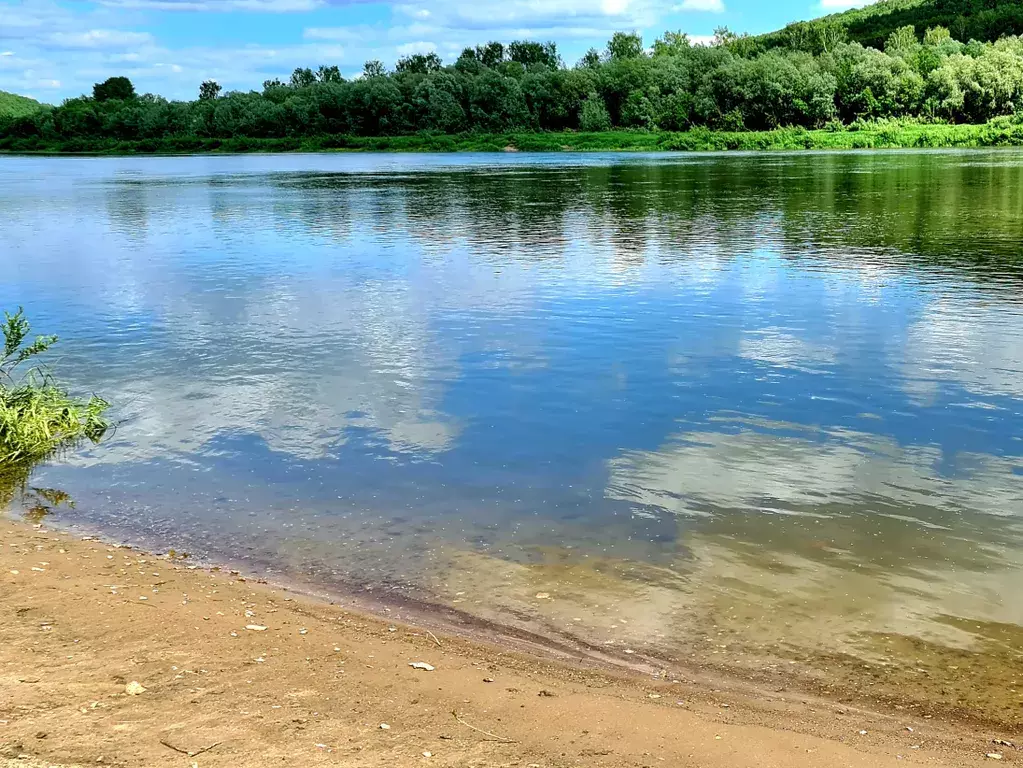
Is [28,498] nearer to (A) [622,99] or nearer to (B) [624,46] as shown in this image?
(A) [622,99]

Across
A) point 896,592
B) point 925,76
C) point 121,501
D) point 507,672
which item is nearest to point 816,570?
point 896,592

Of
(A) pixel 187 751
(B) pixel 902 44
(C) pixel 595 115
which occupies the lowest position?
(A) pixel 187 751

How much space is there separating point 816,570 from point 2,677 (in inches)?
248

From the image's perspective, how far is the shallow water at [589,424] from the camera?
29.3 ft

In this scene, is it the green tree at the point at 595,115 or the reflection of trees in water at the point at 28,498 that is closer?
the reflection of trees in water at the point at 28,498

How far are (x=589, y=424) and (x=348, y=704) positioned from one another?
759 centimetres

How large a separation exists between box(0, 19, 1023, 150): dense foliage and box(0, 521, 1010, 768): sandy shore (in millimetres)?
130555

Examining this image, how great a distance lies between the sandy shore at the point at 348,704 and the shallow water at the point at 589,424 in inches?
38.8

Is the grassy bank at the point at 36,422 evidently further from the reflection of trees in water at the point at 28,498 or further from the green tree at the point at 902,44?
the green tree at the point at 902,44

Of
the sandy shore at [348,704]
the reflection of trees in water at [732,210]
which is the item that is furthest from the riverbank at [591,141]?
the sandy shore at [348,704]

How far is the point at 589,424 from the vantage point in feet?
44.6

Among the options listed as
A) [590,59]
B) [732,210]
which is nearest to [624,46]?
[590,59]

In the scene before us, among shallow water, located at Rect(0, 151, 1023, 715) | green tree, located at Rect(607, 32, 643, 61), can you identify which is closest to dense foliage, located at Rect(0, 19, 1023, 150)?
green tree, located at Rect(607, 32, 643, 61)

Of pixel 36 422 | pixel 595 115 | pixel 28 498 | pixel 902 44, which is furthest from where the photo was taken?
pixel 902 44
